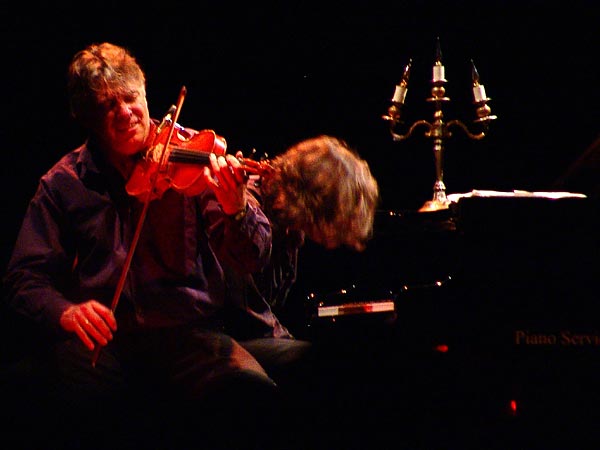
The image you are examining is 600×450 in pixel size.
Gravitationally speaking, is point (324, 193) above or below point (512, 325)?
above

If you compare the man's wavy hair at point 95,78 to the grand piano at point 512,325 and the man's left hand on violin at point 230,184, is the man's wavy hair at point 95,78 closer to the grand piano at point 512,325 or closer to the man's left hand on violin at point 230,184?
the man's left hand on violin at point 230,184

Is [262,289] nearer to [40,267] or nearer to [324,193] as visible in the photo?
[324,193]

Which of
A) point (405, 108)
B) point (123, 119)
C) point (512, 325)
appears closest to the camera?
point (512, 325)

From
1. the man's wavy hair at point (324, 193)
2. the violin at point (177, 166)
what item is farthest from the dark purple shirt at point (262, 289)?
the violin at point (177, 166)

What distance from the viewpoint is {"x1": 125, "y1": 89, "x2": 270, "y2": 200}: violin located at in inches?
81.0

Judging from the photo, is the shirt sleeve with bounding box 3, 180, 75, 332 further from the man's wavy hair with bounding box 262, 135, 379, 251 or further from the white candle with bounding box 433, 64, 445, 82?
the white candle with bounding box 433, 64, 445, 82

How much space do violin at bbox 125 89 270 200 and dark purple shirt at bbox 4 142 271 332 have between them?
52 mm

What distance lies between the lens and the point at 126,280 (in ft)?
6.64

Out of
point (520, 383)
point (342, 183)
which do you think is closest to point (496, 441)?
point (520, 383)

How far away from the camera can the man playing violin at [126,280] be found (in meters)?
1.85

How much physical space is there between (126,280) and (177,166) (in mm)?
328

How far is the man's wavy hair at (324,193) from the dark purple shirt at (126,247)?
0.17 meters

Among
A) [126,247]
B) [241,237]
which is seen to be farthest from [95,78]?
[241,237]

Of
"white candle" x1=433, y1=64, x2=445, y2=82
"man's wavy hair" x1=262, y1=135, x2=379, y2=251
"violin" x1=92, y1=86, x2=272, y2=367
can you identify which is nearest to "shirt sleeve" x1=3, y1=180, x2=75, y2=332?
"violin" x1=92, y1=86, x2=272, y2=367
